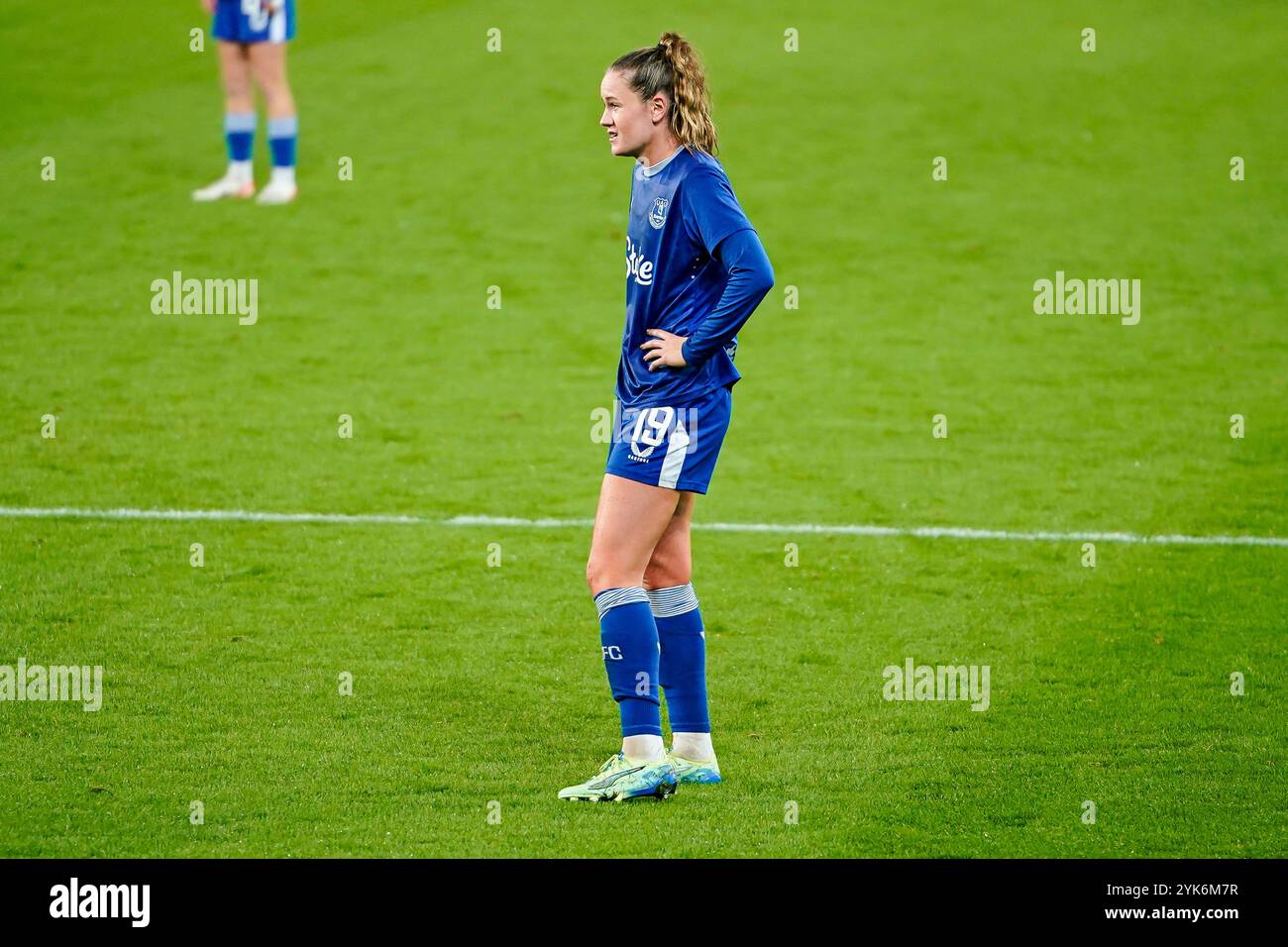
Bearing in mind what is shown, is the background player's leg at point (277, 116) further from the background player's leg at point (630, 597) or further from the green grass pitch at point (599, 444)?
the background player's leg at point (630, 597)

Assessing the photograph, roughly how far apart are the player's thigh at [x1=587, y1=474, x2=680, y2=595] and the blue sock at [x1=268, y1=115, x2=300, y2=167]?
935 cm

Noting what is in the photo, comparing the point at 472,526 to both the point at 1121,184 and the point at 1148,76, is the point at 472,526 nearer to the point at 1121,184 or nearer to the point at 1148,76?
the point at 1121,184

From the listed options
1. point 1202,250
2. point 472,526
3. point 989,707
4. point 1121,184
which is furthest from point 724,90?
point 989,707

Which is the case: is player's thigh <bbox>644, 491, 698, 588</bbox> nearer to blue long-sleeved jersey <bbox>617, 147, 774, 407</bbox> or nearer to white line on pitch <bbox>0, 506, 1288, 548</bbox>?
blue long-sleeved jersey <bbox>617, 147, 774, 407</bbox>

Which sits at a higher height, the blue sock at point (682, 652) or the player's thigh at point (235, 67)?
the player's thigh at point (235, 67)

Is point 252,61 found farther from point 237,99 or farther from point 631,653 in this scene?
point 631,653

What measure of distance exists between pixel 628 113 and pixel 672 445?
1023 millimetres

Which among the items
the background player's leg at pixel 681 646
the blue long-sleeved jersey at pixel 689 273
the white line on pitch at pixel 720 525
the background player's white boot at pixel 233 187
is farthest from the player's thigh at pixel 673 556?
the background player's white boot at pixel 233 187

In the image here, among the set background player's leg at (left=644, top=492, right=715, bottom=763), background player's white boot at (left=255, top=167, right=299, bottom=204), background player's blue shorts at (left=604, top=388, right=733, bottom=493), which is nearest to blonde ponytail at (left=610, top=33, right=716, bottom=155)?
background player's blue shorts at (left=604, top=388, right=733, bottom=493)

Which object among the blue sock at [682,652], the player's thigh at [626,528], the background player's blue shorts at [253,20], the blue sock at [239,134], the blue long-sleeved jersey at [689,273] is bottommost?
the blue sock at [682,652]

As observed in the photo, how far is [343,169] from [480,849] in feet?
38.8

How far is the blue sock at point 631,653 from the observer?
5.07m

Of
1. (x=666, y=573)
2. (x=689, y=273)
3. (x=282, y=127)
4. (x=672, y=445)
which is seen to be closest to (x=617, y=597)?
(x=666, y=573)

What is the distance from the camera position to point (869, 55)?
1895cm
